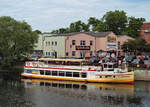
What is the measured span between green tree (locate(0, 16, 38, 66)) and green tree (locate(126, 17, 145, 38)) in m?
49.1

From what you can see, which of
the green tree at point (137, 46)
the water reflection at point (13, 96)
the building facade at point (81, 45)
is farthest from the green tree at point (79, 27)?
the water reflection at point (13, 96)

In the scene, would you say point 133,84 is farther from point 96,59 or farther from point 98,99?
point 96,59

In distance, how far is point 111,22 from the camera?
114m

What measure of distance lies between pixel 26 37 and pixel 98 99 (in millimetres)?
34827

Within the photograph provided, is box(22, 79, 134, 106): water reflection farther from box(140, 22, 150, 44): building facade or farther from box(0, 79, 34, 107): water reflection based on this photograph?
box(140, 22, 150, 44): building facade

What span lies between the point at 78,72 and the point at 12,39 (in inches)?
875

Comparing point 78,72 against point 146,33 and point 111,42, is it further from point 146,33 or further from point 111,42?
point 146,33

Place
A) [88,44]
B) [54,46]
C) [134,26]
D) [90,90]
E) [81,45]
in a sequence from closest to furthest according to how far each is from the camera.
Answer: [90,90] → [81,45] → [88,44] → [54,46] → [134,26]

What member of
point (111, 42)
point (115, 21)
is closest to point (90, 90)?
point (111, 42)

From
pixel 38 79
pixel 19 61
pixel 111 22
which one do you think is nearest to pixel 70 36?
pixel 19 61

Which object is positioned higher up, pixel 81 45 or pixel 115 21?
pixel 115 21

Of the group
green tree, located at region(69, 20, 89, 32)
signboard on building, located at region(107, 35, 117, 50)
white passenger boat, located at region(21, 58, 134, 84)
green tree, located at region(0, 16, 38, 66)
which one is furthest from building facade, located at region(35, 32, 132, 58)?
green tree, located at region(69, 20, 89, 32)

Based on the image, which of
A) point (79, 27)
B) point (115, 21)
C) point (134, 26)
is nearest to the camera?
point (134, 26)

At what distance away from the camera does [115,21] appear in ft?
373
